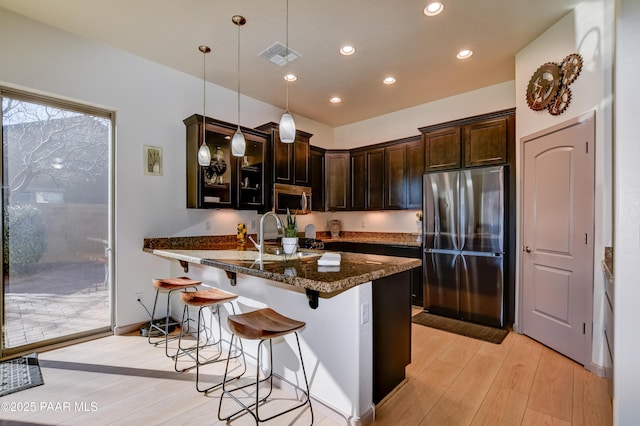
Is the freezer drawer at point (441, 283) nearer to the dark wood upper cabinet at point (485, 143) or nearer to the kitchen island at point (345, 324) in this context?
the dark wood upper cabinet at point (485, 143)

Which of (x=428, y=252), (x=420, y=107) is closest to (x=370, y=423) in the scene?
(x=428, y=252)

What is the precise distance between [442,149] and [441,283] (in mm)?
1786

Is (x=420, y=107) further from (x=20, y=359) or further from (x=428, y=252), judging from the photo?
(x=20, y=359)

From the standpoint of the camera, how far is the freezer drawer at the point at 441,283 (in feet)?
12.2

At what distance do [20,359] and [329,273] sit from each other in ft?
10.1

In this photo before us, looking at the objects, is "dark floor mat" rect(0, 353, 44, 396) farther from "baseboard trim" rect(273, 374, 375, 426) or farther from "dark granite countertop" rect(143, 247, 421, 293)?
"baseboard trim" rect(273, 374, 375, 426)

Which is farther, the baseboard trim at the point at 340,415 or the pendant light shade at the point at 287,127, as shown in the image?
the pendant light shade at the point at 287,127

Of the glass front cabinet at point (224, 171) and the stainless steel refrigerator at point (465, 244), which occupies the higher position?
the glass front cabinet at point (224, 171)

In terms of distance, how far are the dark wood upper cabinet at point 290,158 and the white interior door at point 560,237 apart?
2.96 metres

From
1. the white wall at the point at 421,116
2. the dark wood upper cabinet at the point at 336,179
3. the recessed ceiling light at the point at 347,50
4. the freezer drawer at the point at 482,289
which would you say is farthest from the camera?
the dark wood upper cabinet at the point at 336,179

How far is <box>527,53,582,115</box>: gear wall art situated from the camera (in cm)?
266

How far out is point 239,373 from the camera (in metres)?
2.42

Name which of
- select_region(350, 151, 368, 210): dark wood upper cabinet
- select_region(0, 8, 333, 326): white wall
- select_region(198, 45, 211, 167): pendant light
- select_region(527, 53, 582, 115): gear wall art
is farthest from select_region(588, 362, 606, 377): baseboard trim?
select_region(0, 8, 333, 326): white wall

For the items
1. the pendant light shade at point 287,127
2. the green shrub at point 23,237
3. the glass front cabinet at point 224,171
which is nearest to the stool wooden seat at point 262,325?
the pendant light shade at point 287,127
